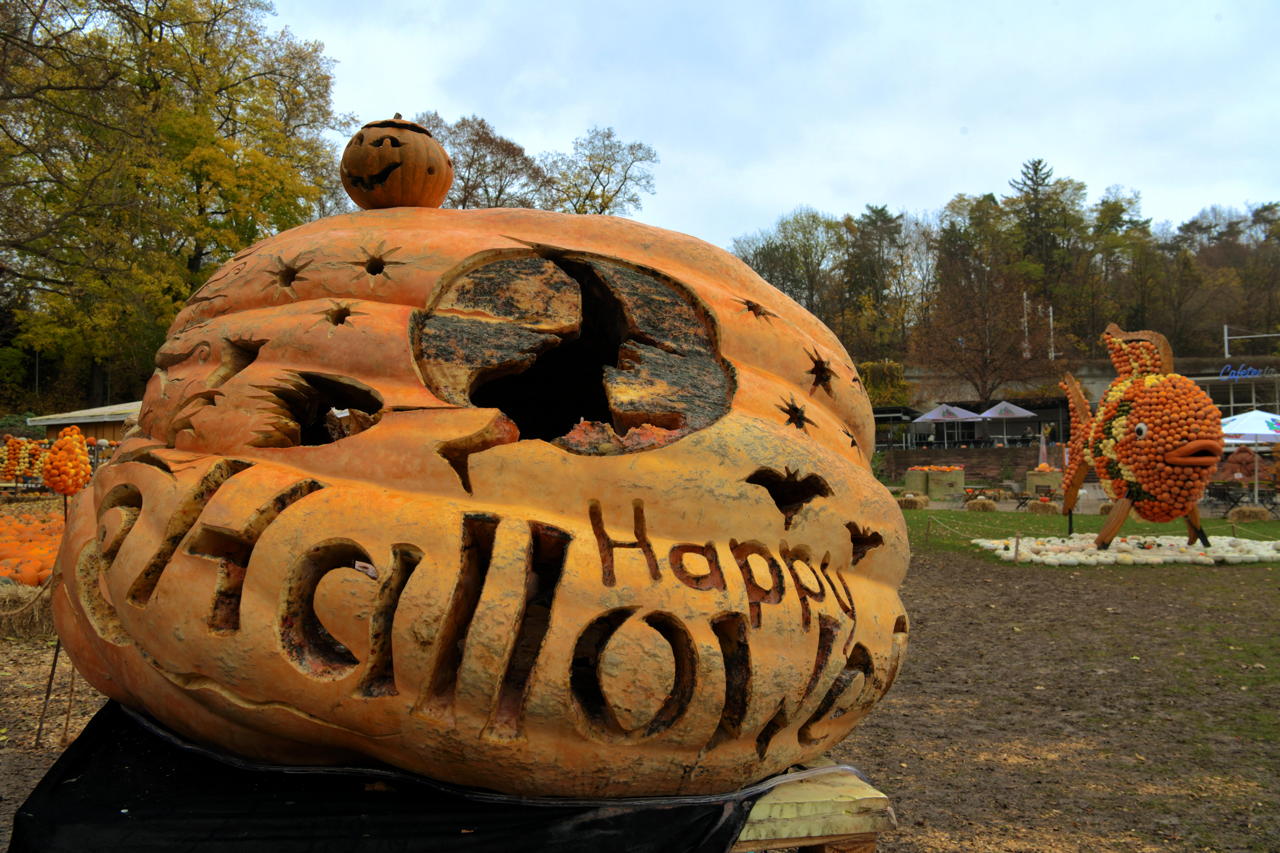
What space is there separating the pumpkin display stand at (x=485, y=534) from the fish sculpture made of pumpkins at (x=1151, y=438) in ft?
34.8

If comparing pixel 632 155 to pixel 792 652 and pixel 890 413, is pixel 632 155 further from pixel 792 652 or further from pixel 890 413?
pixel 792 652

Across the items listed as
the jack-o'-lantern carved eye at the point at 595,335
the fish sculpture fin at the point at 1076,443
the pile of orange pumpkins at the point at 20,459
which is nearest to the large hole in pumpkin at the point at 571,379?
the jack-o'-lantern carved eye at the point at 595,335

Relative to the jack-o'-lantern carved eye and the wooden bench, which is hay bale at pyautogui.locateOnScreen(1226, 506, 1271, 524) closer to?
the wooden bench

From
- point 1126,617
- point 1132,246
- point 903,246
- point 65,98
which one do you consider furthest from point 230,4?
point 1132,246

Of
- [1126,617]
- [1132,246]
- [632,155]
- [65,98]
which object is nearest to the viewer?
[1126,617]

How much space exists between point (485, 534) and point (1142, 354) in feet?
43.1

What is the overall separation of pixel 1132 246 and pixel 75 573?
60.1m

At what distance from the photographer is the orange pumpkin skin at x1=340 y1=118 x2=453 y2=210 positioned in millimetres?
3346

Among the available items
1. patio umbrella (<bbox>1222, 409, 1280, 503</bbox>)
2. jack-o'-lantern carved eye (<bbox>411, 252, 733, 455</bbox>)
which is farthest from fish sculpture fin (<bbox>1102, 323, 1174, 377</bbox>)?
jack-o'-lantern carved eye (<bbox>411, 252, 733, 455</bbox>)

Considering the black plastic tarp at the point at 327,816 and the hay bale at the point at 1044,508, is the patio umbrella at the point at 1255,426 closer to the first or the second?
the hay bale at the point at 1044,508

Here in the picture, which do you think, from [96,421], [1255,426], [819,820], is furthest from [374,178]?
[96,421]

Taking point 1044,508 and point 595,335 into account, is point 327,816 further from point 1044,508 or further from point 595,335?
point 1044,508

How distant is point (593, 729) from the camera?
90.9 inches

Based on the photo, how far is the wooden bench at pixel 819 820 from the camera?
2.66m
